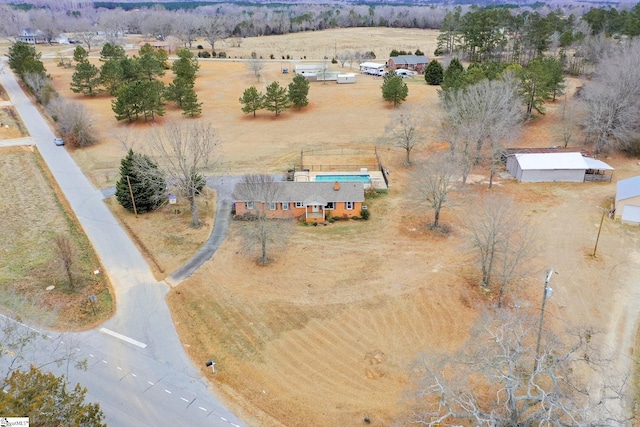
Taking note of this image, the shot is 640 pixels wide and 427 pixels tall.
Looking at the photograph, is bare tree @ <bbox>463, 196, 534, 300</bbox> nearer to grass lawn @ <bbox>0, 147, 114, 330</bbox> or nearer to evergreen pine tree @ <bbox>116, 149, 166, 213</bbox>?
grass lawn @ <bbox>0, 147, 114, 330</bbox>

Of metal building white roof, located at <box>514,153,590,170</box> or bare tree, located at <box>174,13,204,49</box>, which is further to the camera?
bare tree, located at <box>174,13,204,49</box>

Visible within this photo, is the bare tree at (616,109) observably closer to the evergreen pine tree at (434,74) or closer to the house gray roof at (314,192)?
the house gray roof at (314,192)

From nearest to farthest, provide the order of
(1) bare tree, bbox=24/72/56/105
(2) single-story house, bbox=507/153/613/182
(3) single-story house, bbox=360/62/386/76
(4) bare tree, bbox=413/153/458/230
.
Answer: (4) bare tree, bbox=413/153/458/230
(2) single-story house, bbox=507/153/613/182
(1) bare tree, bbox=24/72/56/105
(3) single-story house, bbox=360/62/386/76

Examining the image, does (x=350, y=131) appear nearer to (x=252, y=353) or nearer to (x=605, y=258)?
(x=605, y=258)

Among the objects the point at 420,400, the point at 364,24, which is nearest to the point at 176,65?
the point at 420,400

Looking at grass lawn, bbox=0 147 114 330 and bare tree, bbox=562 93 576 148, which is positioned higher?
bare tree, bbox=562 93 576 148

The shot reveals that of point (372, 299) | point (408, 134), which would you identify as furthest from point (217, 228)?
point (408, 134)

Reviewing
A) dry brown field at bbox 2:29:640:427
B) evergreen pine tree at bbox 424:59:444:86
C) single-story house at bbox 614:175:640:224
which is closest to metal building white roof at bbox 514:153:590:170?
dry brown field at bbox 2:29:640:427
